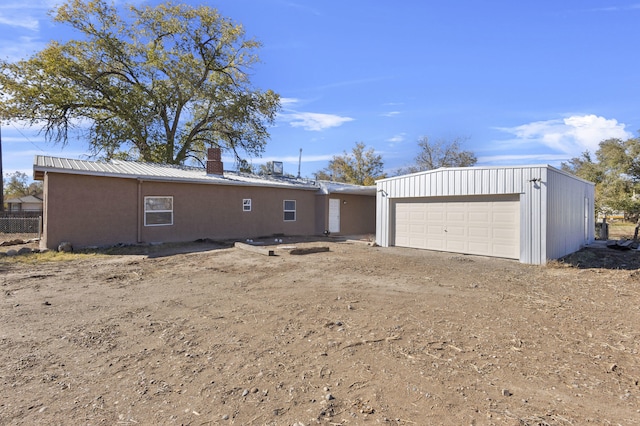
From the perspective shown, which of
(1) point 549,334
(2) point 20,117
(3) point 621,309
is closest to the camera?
(1) point 549,334

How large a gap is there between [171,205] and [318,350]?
12.0 m

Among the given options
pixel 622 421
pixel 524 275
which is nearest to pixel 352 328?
pixel 622 421

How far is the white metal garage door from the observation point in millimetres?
10969

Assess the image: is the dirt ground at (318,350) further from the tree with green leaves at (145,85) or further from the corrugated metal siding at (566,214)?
the tree with green leaves at (145,85)

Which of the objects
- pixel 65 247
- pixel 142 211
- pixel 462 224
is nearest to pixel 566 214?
pixel 462 224

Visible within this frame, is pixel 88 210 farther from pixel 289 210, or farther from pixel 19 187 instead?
pixel 19 187

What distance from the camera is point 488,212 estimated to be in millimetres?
11414

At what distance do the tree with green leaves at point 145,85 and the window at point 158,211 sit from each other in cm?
1166

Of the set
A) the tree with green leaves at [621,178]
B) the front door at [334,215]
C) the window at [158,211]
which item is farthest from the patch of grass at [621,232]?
the window at [158,211]

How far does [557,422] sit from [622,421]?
0.50 m

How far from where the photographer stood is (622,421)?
2.59 metres

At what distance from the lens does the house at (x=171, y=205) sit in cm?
1173

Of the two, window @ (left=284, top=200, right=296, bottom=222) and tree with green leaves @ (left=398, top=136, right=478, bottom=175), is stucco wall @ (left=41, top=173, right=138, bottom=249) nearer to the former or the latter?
window @ (left=284, top=200, right=296, bottom=222)

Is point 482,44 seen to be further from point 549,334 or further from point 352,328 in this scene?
point 352,328
